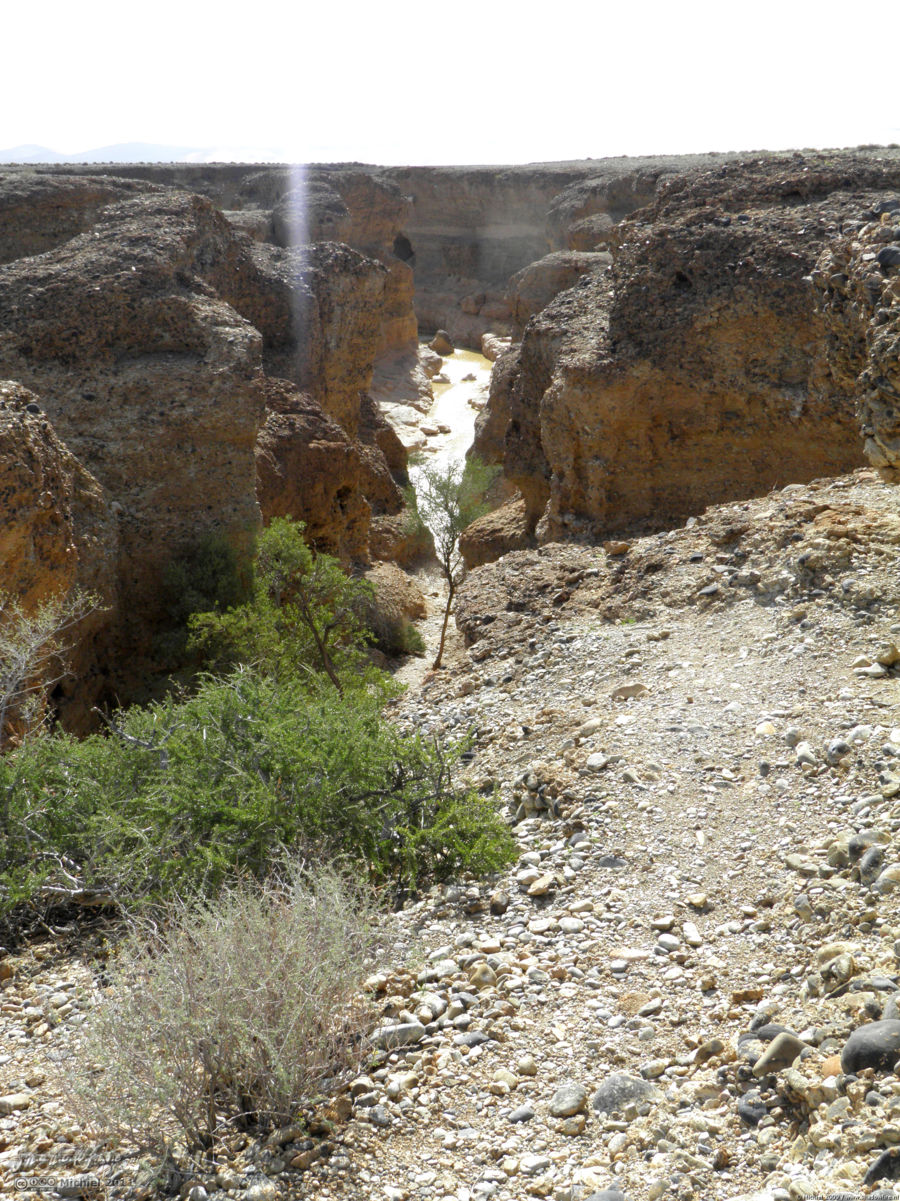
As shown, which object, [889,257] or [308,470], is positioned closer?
[889,257]

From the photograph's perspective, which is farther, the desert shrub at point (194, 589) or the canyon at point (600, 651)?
the desert shrub at point (194, 589)

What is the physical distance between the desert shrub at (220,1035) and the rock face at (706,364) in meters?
7.75

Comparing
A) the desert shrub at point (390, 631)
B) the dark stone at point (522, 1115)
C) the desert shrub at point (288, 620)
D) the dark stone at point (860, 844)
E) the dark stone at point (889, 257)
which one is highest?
the dark stone at point (889, 257)

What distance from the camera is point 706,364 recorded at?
34.1 feet

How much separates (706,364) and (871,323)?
501cm

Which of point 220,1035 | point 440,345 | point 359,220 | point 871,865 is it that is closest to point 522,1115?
point 220,1035

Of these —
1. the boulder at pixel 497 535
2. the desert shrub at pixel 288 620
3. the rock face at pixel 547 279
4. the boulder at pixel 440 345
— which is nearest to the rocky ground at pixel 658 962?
the desert shrub at pixel 288 620

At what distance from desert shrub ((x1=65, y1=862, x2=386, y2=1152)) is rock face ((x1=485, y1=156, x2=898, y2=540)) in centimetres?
775

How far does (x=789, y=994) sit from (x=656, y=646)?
12.3ft

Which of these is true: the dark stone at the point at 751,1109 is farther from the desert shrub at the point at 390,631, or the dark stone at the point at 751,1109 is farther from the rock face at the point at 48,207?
the rock face at the point at 48,207

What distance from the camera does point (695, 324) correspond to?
10438 mm

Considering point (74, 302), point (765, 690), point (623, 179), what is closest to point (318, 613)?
point (74, 302)

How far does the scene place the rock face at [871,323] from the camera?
17.1 feet

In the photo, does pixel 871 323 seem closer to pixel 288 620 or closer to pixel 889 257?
pixel 889 257
